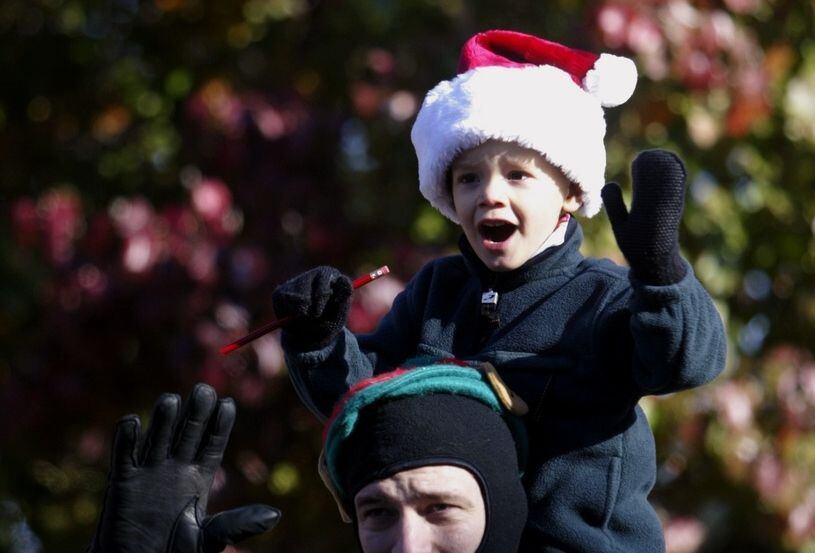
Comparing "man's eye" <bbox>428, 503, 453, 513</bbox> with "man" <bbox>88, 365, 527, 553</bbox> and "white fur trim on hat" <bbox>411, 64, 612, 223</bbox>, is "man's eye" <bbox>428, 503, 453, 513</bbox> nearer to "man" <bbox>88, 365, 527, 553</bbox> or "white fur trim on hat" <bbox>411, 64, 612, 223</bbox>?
"man" <bbox>88, 365, 527, 553</bbox>

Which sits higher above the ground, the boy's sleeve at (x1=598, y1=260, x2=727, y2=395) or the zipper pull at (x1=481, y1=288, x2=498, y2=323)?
the boy's sleeve at (x1=598, y1=260, x2=727, y2=395)

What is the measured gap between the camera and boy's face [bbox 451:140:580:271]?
2.29 meters

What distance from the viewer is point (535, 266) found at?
2.34 meters

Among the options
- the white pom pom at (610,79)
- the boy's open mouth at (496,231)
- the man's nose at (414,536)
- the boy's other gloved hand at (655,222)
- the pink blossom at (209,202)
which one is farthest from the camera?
the pink blossom at (209,202)

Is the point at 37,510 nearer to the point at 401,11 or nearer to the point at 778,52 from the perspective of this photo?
the point at 401,11

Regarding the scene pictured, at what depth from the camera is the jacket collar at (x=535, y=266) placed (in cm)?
234

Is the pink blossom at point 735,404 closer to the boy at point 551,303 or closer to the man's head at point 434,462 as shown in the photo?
the boy at point 551,303

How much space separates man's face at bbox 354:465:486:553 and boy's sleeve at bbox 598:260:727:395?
26 cm

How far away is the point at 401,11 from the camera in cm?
544

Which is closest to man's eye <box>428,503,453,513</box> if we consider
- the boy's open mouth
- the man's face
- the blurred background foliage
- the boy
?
the man's face

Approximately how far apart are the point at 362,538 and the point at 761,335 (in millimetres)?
3414

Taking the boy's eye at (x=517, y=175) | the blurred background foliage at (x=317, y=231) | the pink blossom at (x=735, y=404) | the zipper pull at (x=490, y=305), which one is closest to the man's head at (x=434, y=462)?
the zipper pull at (x=490, y=305)

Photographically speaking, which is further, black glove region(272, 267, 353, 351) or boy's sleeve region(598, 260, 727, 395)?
black glove region(272, 267, 353, 351)

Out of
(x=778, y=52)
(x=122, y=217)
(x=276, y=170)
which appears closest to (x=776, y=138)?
(x=778, y=52)
